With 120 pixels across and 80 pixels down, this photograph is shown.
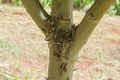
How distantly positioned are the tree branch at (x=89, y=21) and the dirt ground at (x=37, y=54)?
1.72 metres

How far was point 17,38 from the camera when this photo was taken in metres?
4.18

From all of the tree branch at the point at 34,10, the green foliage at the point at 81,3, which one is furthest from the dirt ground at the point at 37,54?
the tree branch at the point at 34,10

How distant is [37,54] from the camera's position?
3695 mm

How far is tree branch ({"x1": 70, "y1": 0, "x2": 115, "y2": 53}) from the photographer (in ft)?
3.81

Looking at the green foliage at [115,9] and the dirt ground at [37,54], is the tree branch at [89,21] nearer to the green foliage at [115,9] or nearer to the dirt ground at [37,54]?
the dirt ground at [37,54]

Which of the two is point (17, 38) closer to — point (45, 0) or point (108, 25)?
point (108, 25)

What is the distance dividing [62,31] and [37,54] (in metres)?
2.37

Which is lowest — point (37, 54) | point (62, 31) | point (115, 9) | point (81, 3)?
point (115, 9)

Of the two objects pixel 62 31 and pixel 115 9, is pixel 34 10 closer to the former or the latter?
pixel 62 31

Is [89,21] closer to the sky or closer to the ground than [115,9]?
closer to the sky

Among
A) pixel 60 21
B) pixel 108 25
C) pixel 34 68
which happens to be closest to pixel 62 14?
pixel 60 21

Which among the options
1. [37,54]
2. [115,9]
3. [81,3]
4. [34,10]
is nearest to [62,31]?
[34,10]

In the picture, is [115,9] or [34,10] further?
[115,9]

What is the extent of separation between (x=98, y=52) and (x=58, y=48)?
2698 millimetres
